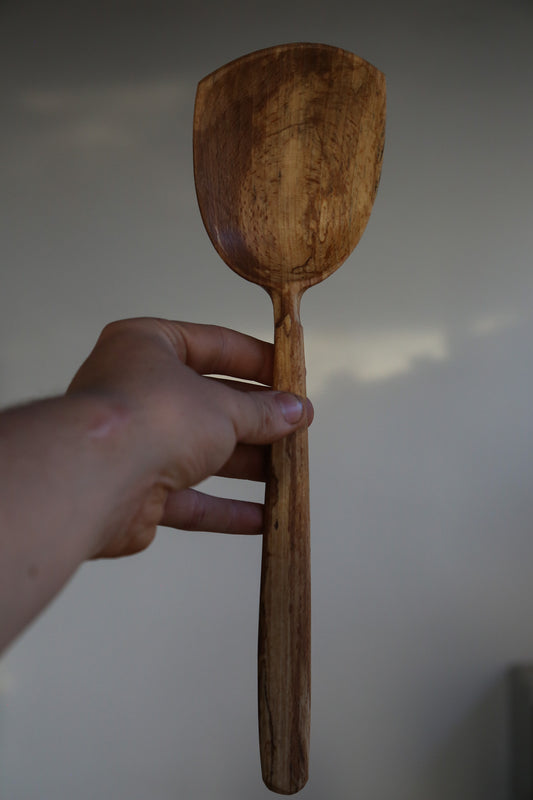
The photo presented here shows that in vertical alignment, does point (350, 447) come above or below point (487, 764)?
above

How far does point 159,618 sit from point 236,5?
1.63 meters

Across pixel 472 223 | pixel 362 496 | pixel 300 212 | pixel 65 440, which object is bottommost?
pixel 65 440

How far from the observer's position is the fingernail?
1.73ft

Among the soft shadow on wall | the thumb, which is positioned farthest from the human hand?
the soft shadow on wall

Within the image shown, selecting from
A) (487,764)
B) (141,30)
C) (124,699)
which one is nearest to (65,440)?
(124,699)

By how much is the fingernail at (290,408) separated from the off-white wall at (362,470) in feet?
3.30

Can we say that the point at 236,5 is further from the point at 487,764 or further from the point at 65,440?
the point at 487,764

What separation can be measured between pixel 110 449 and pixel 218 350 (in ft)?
0.95

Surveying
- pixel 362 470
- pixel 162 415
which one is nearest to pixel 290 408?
pixel 162 415

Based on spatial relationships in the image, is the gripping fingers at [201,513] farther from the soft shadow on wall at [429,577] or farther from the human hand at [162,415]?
the soft shadow on wall at [429,577]

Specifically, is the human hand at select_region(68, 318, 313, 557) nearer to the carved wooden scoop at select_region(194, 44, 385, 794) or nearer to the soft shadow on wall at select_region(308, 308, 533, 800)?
the carved wooden scoop at select_region(194, 44, 385, 794)

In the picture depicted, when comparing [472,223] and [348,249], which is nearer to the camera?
[348,249]

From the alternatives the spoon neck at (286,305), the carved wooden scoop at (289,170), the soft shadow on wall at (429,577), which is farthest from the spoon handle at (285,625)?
the soft shadow on wall at (429,577)

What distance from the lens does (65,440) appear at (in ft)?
1.19
